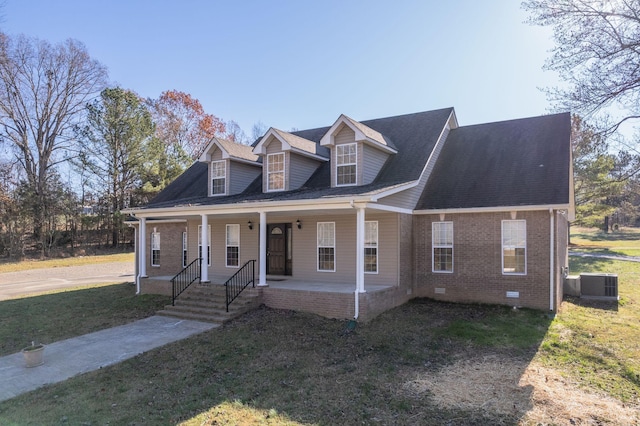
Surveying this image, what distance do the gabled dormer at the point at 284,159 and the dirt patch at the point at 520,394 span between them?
8844mm

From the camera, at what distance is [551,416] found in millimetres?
5262

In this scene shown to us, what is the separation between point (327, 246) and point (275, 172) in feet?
11.3

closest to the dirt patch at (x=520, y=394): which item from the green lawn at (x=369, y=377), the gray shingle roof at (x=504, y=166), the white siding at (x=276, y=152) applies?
the green lawn at (x=369, y=377)

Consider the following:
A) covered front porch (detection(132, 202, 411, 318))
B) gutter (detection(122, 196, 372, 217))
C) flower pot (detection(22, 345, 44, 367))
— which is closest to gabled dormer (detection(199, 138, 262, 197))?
covered front porch (detection(132, 202, 411, 318))

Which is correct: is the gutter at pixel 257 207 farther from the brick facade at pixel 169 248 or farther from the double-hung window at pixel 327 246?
the brick facade at pixel 169 248

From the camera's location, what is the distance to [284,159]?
1404cm

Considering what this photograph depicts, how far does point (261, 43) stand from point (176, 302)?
1239cm

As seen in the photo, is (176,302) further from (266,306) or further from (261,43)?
(261,43)

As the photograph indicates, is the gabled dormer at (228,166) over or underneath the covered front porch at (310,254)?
over

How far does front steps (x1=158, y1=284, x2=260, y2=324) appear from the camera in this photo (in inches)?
418

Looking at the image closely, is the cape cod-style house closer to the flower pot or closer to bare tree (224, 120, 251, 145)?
the flower pot

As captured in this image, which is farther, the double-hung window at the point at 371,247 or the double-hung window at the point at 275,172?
the double-hung window at the point at 275,172

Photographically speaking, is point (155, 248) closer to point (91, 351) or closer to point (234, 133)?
point (91, 351)

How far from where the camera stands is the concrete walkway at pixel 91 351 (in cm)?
702
